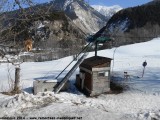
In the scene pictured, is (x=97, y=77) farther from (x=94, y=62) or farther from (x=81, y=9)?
(x=81, y=9)

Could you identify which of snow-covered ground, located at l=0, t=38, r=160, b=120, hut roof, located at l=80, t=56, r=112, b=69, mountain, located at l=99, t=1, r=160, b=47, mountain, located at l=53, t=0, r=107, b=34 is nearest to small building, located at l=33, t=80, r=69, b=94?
snow-covered ground, located at l=0, t=38, r=160, b=120

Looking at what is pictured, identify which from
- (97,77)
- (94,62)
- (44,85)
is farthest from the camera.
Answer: (94,62)

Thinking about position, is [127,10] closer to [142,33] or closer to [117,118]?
[142,33]

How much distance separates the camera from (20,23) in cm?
659

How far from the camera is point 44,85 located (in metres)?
17.0

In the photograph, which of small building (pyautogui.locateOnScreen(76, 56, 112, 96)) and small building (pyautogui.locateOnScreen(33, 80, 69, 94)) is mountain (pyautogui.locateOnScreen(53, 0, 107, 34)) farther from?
small building (pyautogui.locateOnScreen(33, 80, 69, 94))

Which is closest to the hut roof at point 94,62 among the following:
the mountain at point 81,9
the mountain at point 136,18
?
the mountain at point 81,9

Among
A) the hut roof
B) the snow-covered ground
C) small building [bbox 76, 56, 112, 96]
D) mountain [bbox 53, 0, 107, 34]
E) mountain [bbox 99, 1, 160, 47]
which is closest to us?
mountain [bbox 53, 0, 107, 34]

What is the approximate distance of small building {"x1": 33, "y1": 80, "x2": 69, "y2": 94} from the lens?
16828 millimetres

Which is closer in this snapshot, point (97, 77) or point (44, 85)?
point (97, 77)

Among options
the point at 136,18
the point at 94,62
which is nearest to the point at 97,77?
the point at 94,62

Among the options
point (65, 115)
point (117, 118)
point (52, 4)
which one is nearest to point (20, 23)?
point (52, 4)

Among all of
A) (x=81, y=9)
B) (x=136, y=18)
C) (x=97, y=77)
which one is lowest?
(x=97, y=77)

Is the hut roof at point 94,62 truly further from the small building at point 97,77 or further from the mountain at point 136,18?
the mountain at point 136,18
